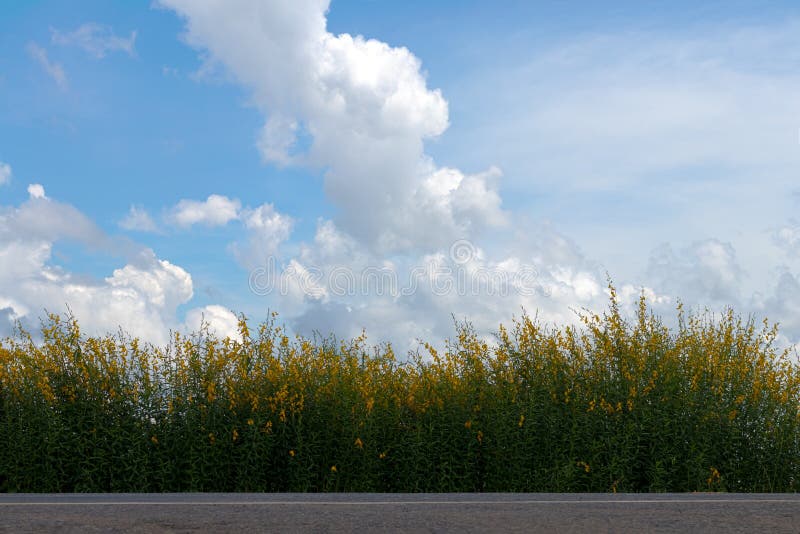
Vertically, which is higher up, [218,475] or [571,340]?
[571,340]

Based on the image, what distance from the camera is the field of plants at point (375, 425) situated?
1135 centimetres

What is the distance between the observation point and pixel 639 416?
463 inches
